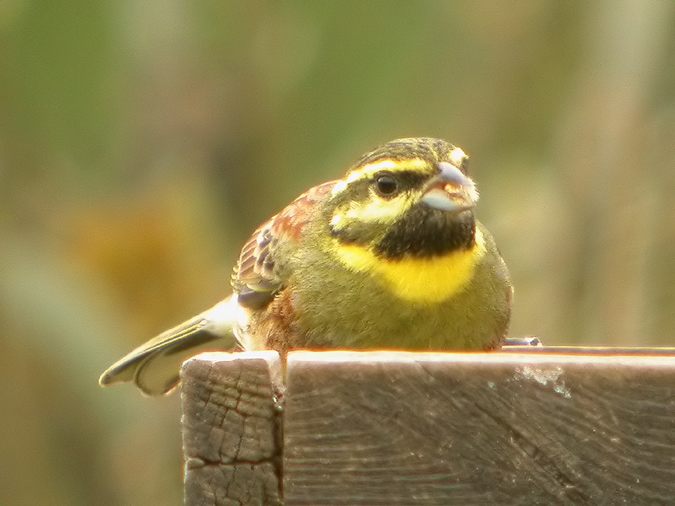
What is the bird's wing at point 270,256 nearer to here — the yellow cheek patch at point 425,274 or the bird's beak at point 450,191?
the yellow cheek patch at point 425,274

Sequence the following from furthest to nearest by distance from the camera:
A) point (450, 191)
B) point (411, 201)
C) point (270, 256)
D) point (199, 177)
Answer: point (199, 177) < point (270, 256) < point (411, 201) < point (450, 191)

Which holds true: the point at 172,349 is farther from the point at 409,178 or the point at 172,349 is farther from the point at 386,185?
the point at 409,178

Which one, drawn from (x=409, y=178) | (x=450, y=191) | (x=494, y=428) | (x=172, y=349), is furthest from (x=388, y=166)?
(x=494, y=428)

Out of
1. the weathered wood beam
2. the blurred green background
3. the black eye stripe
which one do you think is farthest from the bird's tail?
the weathered wood beam

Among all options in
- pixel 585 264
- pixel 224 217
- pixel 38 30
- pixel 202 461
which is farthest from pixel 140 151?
pixel 202 461

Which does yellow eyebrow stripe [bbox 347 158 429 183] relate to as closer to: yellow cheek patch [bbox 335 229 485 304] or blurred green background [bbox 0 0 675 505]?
yellow cheek patch [bbox 335 229 485 304]

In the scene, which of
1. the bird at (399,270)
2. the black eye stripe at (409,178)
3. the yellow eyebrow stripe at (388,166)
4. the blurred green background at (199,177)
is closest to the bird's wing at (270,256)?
the bird at (399,270)
